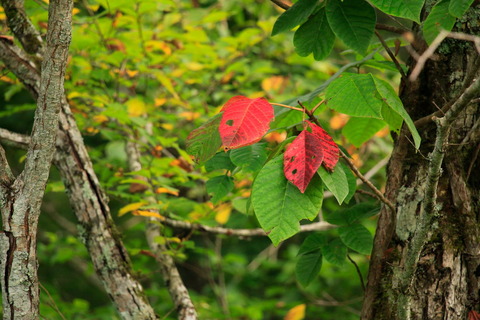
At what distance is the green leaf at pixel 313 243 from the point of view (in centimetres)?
160

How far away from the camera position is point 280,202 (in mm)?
1045

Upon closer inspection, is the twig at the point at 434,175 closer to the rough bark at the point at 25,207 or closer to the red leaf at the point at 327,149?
the red leaf at the point at 327,149

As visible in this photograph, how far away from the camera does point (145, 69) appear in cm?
270

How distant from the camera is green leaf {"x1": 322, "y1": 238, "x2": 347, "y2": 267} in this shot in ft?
5.13

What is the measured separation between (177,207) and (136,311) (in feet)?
1.99

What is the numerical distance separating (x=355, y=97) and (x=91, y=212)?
106 cm

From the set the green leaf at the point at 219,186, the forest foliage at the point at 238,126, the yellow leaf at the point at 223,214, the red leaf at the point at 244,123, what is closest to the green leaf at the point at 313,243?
the forest foliage at the point at 238,126

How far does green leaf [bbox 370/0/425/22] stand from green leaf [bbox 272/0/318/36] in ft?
0.72

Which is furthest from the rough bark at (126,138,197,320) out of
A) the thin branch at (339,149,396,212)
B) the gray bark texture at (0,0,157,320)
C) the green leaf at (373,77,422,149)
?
the green leaf at (373,77,422,149)

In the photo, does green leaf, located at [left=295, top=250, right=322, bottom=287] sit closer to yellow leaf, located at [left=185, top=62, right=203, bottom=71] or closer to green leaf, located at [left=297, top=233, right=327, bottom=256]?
green leaf, located at [left=297, top=233, right=327, bottom=256]

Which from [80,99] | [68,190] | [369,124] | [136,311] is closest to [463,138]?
[369,124]

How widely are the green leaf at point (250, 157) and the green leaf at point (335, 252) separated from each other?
43 centimetres

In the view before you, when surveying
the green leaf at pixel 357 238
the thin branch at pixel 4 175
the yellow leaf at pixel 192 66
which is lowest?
the green leaf at pixel 357 238

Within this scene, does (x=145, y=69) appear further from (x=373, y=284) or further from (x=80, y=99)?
(x=373, y=284)
